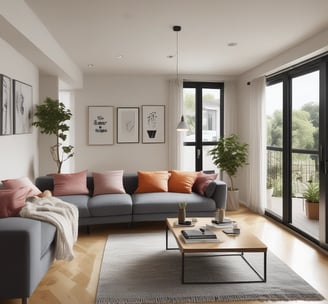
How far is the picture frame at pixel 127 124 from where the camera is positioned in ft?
22.5

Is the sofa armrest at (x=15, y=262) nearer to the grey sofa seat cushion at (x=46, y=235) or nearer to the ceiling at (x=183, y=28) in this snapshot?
the grey sofa seat cushion at (x=46, y=235)

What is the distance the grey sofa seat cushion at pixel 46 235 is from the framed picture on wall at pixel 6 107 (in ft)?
4.55

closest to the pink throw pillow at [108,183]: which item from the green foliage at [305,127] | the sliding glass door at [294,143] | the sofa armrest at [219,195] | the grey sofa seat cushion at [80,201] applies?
the grey sofa seat cushion at [80,201]

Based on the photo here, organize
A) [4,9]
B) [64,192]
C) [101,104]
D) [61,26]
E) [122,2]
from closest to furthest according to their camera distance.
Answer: [4,9]
[122,2]
[61,26]
[64,192]
[101,104]

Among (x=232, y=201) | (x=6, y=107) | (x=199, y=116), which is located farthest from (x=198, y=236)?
(x=199, y=116)

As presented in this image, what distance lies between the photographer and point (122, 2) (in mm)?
3164

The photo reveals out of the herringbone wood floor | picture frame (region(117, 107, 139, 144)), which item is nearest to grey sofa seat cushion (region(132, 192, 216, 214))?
the herringbone wood floor

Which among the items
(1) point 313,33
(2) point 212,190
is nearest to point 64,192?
(2) point 212,190

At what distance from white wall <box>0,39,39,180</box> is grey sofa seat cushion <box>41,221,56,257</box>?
47.0 inches

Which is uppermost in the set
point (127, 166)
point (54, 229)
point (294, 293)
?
point (127, 166)

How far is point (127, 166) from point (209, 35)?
3419mm

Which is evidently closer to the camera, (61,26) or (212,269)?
(212,269)

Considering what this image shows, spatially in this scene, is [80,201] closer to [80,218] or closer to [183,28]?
[80,218]

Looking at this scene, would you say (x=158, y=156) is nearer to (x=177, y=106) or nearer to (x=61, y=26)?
(x=177, y=106)
